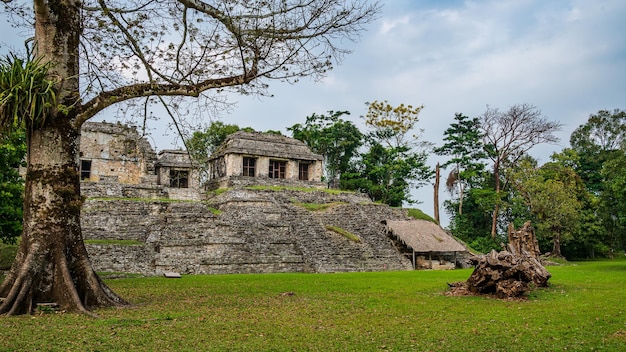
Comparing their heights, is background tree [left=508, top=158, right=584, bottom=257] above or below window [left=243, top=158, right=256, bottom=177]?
below

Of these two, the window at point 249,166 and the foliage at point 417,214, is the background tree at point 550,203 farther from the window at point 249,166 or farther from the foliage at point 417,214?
the window at point 249,166

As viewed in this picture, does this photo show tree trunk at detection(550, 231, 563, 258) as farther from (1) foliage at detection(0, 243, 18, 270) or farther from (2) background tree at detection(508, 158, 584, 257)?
(1) foliage at detection(0, 243, 18, 270)

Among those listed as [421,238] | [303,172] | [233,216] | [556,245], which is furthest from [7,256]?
[556,245]

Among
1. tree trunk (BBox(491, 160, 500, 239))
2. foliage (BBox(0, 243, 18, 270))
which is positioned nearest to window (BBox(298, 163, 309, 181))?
tree trunk (BBox(491, 160, 500, 239))

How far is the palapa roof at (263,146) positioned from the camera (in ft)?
112

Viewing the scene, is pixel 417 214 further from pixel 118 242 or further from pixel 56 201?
pixel 56 201

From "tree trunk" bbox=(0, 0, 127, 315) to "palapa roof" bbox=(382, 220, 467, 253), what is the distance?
17.1 m

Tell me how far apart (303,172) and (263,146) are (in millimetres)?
3357

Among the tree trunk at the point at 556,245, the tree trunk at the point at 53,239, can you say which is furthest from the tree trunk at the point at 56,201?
the tree trunk at the point at 556,245

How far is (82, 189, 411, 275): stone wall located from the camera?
1964 cm

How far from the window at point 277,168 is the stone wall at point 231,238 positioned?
725 cm

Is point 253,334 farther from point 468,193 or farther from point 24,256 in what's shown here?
point 468,193

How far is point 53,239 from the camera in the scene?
356 inches

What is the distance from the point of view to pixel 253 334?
7.03 meters
